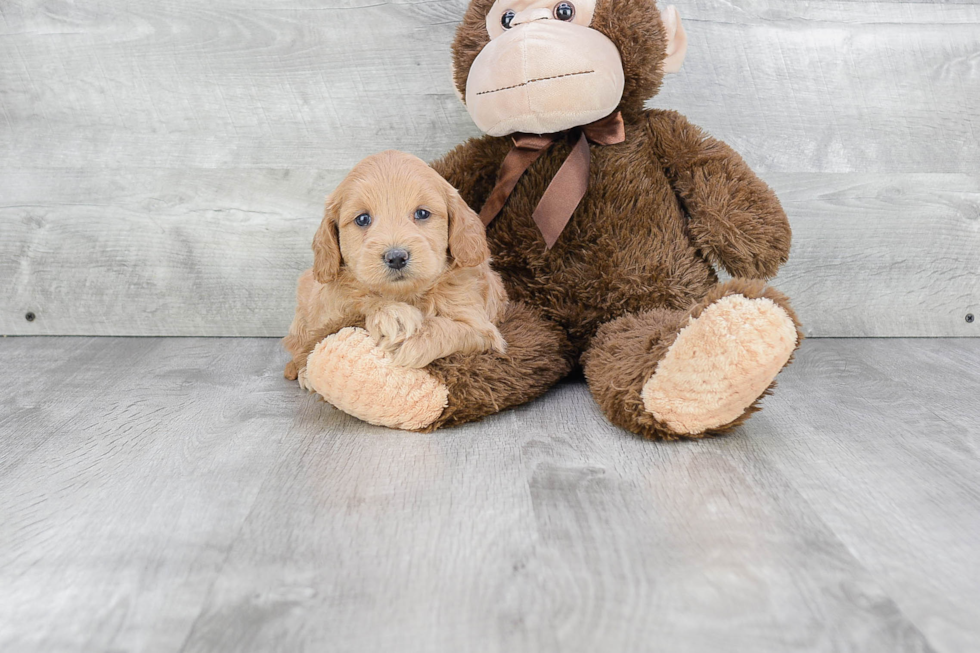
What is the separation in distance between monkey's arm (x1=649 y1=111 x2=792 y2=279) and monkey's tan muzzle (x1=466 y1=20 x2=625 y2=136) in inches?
5.4

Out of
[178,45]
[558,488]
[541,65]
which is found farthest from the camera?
[178,45]

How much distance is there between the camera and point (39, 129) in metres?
1.67

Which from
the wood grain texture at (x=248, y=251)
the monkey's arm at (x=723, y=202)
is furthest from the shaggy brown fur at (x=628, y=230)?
the wood grain texture at (x=248, y=251)

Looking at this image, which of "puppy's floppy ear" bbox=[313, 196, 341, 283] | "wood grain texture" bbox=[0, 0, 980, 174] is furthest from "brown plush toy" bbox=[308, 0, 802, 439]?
"wood grain texture" bbox=[0, 0, 980, 174]

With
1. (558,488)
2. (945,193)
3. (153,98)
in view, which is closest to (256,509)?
(558,488)

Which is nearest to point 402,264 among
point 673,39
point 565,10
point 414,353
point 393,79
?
point 414,353

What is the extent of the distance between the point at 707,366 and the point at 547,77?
1.59ft

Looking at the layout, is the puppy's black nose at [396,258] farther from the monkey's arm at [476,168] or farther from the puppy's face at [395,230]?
the monkey's arm at [476,168]

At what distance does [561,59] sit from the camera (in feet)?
3.81

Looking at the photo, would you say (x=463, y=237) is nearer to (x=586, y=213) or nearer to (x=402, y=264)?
(x=402, y=264)

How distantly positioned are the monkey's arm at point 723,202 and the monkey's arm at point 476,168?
0.86 feet

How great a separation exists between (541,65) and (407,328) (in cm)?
43

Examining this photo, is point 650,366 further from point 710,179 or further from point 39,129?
point 39,129

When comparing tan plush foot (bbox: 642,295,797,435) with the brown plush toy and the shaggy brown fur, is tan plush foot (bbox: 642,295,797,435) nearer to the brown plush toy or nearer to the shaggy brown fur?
the brown plush toy
